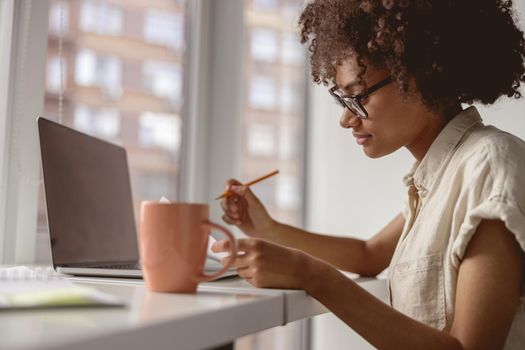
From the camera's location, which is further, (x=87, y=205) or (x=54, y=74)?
(x=54, y=74)

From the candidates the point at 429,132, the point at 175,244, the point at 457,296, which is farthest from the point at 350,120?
the point at 175,244

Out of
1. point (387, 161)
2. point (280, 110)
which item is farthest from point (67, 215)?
point (280, 110)

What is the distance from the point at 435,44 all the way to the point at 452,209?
270 millimetres

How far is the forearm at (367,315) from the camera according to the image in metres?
0.78

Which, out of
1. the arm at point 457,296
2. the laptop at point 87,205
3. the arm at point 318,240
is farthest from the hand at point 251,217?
the arm at point 457,296

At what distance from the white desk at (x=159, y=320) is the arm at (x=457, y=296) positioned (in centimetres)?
2

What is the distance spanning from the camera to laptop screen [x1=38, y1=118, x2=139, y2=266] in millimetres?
1007

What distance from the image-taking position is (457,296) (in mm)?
804

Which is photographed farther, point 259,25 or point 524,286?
point 259,25

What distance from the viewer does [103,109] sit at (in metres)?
1.53

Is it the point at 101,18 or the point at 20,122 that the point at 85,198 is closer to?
the point at 20,122

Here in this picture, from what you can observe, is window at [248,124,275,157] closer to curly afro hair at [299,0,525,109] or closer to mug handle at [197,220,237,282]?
curly afro hair at [299,0,525,109]

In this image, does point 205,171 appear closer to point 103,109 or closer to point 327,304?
point 103,109

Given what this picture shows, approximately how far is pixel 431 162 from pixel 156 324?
0.64 metres
